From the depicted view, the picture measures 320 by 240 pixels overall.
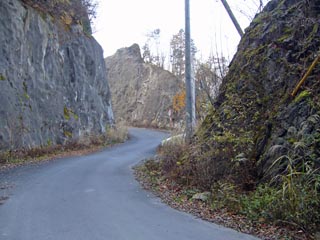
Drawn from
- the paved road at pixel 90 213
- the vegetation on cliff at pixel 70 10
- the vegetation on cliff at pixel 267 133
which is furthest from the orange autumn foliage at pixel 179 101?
the paved road at pixel 90 213

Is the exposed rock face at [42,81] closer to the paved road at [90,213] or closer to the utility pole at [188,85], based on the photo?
the paved road at [90,213]

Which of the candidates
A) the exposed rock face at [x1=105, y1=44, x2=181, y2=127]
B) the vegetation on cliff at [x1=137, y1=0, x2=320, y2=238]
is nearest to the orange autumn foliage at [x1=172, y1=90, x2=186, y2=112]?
the exposed rock face at [x1=105, y1=44, x2=181, y2=127]

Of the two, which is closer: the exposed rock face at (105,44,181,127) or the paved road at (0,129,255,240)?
the paved road at (0,129,255,240)

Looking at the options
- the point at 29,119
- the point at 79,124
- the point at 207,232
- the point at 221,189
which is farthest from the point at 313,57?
the point at 79,124

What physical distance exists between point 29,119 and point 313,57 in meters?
14.4

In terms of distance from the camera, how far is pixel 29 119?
19.9 meters

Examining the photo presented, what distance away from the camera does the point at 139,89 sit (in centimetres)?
6109

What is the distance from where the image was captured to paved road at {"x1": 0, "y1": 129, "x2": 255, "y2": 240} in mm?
6590

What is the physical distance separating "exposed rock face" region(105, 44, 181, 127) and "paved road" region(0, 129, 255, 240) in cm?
4006

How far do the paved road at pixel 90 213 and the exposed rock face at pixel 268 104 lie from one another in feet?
6.84

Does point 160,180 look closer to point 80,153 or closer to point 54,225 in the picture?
point 54,225

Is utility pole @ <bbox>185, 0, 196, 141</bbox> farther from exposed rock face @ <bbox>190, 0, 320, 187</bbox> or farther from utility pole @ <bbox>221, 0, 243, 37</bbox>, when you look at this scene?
exposed rock face @ <bbox>190, 0, 320, 187</bbox>

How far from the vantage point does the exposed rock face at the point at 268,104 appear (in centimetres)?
853

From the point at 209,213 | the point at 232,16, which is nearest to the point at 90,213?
the point at 209,213
